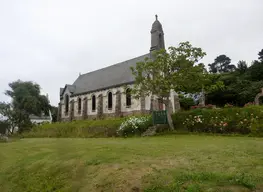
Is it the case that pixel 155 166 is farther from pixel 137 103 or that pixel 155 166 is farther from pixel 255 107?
pixel 137 103

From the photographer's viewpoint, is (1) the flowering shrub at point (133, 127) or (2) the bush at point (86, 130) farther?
(2) the bush at point (86, 130)

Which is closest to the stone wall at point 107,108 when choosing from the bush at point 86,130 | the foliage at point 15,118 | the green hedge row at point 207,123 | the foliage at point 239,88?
the bush at point 86,130

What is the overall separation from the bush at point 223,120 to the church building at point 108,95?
30.8 ft

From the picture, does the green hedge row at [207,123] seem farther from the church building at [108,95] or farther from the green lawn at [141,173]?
the church building at [108,95]

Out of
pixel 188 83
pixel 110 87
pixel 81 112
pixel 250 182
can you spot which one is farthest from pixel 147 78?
pixel 81 112

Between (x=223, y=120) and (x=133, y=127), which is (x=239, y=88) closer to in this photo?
(x=223, y=120)

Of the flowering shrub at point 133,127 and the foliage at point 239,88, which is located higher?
the foliage at point 239,88

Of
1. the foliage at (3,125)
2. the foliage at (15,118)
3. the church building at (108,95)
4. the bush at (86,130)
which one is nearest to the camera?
the bush at (86,130)

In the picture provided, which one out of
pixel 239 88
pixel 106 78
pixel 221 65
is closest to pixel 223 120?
pixel 106 78

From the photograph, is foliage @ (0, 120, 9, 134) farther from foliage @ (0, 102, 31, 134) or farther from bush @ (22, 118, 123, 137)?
bush @ (22, 118, 123, 137)

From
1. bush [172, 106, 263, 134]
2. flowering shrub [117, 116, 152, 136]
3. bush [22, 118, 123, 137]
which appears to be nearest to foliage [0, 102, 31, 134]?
bush [22, 118, 123, 137]

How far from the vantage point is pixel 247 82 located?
3388 centimetres

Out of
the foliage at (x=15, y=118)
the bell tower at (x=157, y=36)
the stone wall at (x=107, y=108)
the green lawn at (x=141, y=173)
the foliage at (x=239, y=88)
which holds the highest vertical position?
the bell tower at (x=157, y=36)

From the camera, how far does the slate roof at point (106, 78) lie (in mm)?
29255
